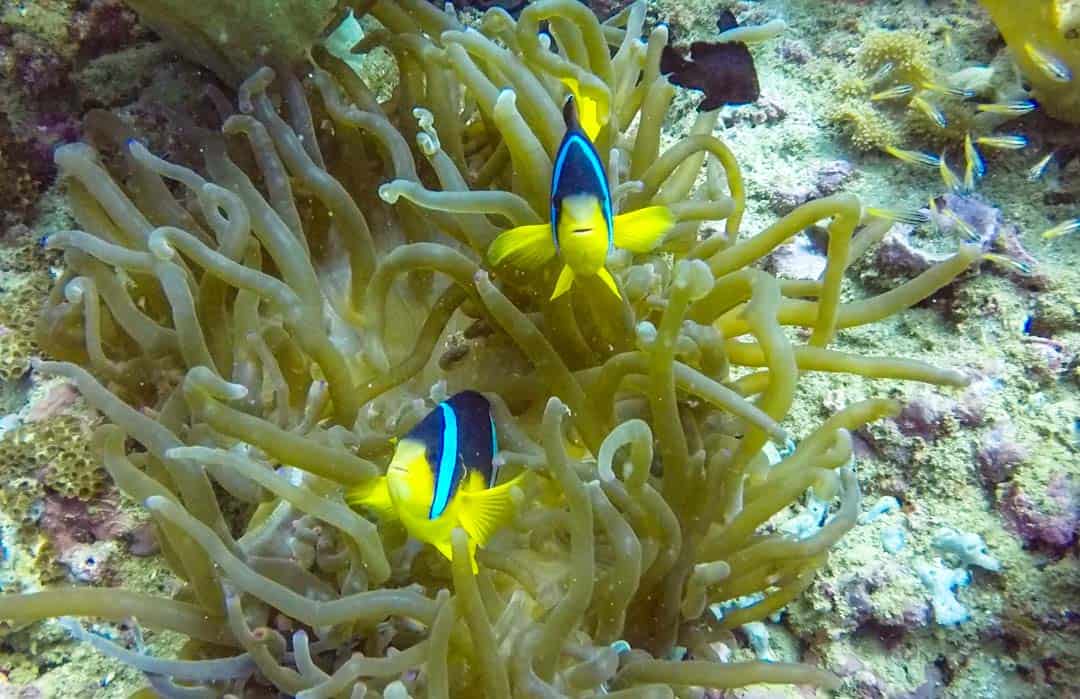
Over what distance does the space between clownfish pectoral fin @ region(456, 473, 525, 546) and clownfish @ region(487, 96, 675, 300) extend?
0.48 metres

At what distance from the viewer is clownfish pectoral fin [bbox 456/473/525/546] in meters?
1.34

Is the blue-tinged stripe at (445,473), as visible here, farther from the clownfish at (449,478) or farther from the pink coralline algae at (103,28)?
the pink coralline algae at (103,28)

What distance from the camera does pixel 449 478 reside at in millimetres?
1276

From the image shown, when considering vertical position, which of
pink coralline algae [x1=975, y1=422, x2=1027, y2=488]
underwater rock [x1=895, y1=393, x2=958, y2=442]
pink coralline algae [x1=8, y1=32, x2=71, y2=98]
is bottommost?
pink coralline algae [x1=975, y1=422, x2=1027, y2=488]

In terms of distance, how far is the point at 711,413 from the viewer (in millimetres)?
1852

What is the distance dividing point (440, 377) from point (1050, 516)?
1.60 m

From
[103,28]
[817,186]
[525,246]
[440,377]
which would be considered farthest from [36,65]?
[817,186]

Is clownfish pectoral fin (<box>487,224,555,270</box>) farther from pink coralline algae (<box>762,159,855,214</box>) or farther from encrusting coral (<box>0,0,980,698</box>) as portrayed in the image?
pink coralline algae (<box>762,159,855,214</box>)

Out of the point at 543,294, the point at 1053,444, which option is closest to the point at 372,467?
the point at 543,294

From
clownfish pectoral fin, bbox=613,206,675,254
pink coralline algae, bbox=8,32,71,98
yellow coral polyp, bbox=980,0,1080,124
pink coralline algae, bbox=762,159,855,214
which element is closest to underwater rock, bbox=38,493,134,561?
pink coralline algae, bbox=8,32,71,98

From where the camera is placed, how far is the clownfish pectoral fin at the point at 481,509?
1338 mm

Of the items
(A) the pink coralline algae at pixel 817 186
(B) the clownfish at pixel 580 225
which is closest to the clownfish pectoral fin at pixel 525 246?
(B) the clownfish at pixel 580 225

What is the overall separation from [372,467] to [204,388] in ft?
1.20

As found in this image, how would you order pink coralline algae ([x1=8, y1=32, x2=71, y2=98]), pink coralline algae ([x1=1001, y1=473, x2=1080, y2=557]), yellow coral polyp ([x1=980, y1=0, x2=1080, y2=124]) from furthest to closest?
yellow coral polyp ([x1=980, y1=0, x2=1080, y2=124])
pink coralline algae ([x1=8, y1=32, x2=71, y2=98])
pink coralline algae ([x1=1001, y1=473, x2=1080, y2=557])
